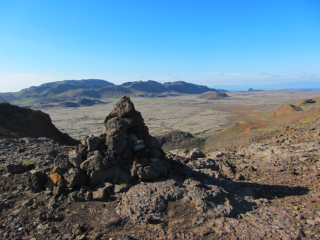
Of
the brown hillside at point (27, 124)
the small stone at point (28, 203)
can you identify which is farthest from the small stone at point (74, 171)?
the brown hillside at point (27, 124)

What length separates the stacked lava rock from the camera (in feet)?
25.4

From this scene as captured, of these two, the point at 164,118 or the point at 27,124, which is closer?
the point at 27,124

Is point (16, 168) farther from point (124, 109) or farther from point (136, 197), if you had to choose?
point (136, 197)

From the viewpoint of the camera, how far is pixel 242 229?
5789 millimetres

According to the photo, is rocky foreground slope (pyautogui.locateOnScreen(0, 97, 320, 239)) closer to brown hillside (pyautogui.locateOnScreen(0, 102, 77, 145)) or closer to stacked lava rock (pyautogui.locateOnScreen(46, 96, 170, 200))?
stacked lava rock (pyautogui.locateOnScreen(46, 96, 170, 200))

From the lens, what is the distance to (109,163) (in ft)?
26.0

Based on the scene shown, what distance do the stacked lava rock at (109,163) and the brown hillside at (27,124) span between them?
13.5 m

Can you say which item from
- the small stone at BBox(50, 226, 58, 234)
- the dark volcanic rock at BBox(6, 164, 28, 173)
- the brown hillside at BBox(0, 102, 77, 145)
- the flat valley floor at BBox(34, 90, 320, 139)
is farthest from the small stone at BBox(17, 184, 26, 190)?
the flat valley floor at BBox(34, 90, 320, 139)

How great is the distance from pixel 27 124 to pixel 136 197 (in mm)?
20003

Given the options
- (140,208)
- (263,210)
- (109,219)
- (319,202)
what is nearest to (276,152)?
(319,202)

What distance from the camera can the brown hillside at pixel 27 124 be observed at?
1988 centimetres

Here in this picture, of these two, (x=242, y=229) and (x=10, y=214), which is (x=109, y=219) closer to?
(x=10, y=214)

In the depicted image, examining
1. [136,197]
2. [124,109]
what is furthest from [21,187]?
[124,109]

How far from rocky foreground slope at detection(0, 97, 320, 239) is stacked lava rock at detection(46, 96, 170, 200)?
1.5 inches
